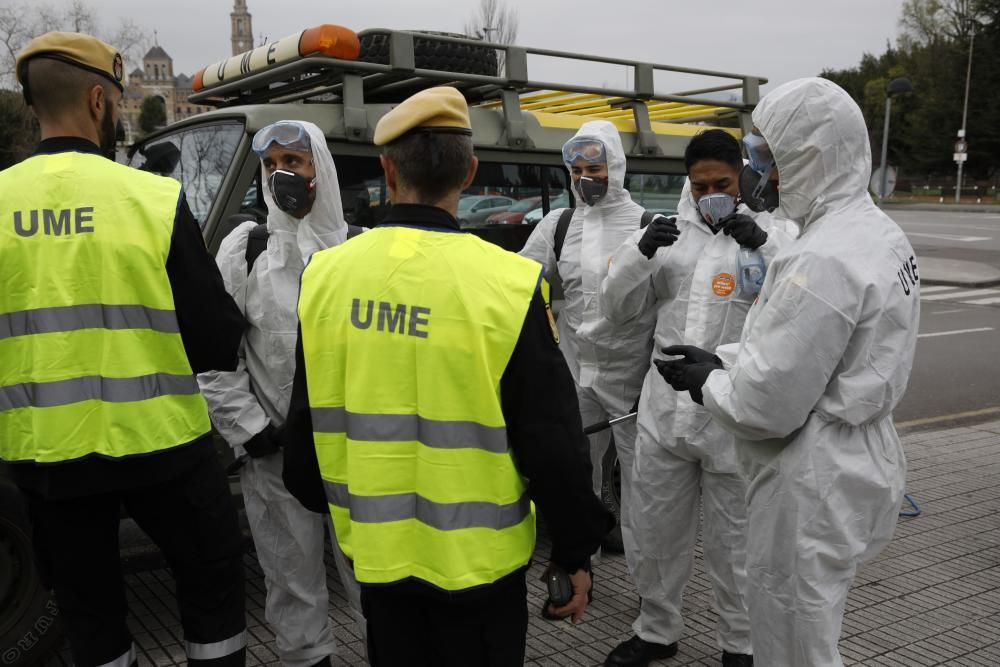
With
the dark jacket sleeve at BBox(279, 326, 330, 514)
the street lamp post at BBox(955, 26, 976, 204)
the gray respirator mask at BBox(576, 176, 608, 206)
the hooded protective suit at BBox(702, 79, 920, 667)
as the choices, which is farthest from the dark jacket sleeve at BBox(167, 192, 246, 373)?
the street lamp post at BBox(955, 26, 976, 204)

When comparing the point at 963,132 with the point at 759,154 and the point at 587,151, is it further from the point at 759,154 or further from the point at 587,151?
the point at 759,154

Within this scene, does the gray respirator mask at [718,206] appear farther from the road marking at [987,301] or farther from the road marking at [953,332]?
the road marking at [987,301]

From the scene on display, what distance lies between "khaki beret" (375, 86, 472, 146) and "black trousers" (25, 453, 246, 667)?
3.85ft

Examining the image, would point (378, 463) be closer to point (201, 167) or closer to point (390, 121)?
point (390, 121)

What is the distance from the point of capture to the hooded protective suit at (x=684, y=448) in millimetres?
3303

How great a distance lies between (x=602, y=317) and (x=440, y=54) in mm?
1587

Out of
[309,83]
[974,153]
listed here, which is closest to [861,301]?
[309,83]

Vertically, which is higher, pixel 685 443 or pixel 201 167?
pixel 201 167

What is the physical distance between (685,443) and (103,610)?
6.63 ft

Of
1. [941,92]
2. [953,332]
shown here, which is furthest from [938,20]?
[953,332]

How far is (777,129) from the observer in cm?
240

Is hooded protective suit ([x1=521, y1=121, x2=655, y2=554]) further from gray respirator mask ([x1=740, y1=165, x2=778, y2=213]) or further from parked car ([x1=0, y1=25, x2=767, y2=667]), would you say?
gray respirator mask ([x1=740, y1=165, x2=778, y2=213])

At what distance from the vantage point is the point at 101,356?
2.32 m

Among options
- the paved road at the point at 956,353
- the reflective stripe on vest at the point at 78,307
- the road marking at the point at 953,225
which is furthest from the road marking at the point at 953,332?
the road marking at the point at 953,225
